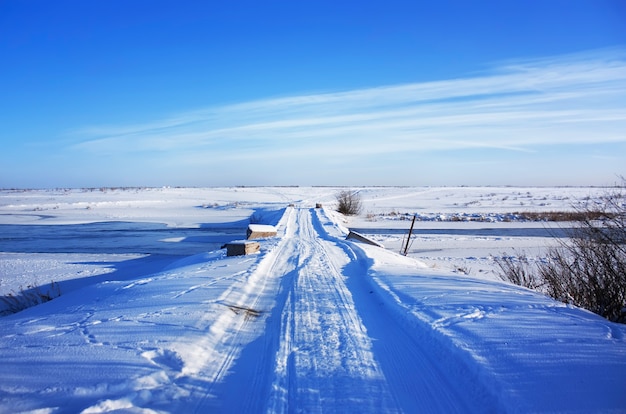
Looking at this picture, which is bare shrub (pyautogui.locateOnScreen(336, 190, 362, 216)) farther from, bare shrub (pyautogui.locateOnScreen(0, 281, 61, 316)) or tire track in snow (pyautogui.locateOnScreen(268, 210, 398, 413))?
tire track in snow (pyautogui.locateOnScreen(268, 210, 398, 413))

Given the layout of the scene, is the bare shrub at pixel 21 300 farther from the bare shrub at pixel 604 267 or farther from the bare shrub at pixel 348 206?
the bare shrub at pixel 348 206

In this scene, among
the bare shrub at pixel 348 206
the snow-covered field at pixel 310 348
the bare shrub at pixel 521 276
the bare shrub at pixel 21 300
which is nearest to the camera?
the snow-covered field at pixel 310 348

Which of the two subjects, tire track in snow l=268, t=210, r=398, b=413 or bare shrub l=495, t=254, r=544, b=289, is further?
bare shrub l=495, t=254, r=544, b=289

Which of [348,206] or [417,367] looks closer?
[417,367]

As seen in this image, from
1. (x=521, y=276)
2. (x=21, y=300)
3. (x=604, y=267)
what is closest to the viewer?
(x=604, y=267)

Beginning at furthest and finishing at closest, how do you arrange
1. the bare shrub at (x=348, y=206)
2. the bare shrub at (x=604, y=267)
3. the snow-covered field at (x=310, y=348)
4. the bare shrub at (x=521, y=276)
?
the bare shrub at (x=348, y=206), the bare shrub at (x=521, y=276), the bare shrub at (x=604, y=267), the snow-covered field at (x=310, y=348)

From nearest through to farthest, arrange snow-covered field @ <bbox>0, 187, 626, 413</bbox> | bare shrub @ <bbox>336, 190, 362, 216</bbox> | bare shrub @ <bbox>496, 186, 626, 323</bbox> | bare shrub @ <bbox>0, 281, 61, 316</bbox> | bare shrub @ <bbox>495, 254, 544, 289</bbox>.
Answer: snow-covered field @ <bbox>0, 187, 626, 413</bbox>
bare shrub @ <bbox>496, 186, 626, 323</bbox>
bare shrub @ <bbox>0, 281, 61, 316</bbox>
bare shrub @ <bbox>495, 254, 544, 289</bbox>
bare shrub @ <bbox>336, 190, 362, 216</bbox>

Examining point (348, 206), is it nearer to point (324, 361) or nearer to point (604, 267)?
point (604, 267)

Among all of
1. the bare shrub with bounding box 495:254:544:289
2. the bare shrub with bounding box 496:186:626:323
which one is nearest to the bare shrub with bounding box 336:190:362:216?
the bare shrub with bounding box 495:254:544:289

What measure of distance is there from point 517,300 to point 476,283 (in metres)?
1.55

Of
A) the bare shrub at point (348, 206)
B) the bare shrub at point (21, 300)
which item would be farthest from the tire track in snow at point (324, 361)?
the bare shrub at point (348, 206)

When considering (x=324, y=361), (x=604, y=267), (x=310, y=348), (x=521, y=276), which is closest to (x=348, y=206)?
(x=521, y=276)

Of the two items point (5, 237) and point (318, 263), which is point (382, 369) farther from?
point (5, 237)

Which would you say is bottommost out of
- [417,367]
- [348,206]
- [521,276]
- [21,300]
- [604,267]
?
[21,300]
